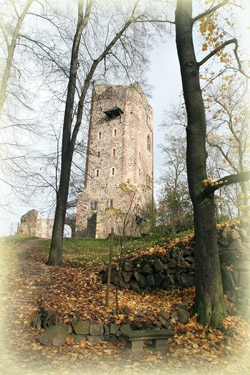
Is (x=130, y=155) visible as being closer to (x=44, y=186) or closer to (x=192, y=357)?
(x=44, y=186)

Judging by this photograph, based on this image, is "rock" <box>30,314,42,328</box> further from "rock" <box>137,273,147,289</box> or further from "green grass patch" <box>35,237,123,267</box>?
"green grass patch" <box>35,237,123,267</box>

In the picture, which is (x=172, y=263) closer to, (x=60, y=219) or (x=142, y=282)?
(x=142, y=282)

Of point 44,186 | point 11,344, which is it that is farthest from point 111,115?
point 11,344

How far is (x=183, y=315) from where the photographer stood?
15.8 feet

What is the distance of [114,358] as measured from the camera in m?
3.82

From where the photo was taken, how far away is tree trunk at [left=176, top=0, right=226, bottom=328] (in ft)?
14.9

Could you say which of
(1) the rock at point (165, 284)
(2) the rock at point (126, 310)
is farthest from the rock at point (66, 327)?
(1) the rock at point (165, 284)

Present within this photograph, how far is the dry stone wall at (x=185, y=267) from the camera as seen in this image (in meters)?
5.32

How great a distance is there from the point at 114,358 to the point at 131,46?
10276 millimetres

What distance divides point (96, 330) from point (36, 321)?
3.62ft

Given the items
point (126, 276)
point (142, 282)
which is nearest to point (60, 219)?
point (126, 276)

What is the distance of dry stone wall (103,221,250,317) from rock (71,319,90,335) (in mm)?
2072

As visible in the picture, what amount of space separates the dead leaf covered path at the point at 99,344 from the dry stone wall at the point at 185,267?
1.16 feet

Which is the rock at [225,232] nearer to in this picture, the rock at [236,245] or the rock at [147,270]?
the rock at [236,245]
